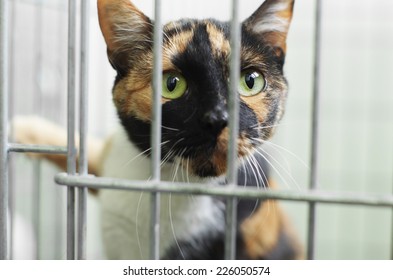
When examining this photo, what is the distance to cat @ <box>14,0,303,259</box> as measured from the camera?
0.67 m

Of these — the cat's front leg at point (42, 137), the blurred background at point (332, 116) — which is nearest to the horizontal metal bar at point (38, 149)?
the cat's front leg at point (42, 137)

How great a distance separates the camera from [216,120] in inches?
23.8

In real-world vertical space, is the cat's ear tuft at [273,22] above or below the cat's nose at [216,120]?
above

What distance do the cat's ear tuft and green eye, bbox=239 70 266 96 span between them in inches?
2.8

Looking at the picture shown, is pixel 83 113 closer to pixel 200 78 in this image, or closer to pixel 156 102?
pixel 156 102

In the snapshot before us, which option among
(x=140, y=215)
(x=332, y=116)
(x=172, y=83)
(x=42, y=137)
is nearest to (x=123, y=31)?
(x=172, y=83)

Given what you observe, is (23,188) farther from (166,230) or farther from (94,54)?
(166,230)

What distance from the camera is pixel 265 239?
3.37 feet

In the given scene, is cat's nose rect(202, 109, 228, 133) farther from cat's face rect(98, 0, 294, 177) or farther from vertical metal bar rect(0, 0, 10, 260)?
vertical metal bar rect(0, 0, 10, 260)

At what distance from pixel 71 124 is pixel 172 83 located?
0.66 feet

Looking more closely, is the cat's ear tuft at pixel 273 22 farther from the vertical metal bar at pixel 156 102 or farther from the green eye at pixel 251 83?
the vertical metal bar at pixel 156 102

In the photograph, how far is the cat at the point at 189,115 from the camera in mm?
668

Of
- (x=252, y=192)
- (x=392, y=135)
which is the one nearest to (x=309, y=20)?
(x=392, y=135)

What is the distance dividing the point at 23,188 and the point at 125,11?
0.96m
